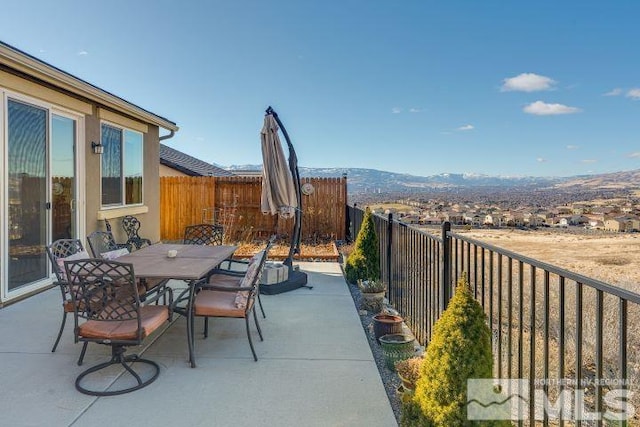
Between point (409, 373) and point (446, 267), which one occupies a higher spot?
point (446, 267)

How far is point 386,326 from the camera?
3818mm

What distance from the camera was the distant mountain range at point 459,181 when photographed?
3047 cm

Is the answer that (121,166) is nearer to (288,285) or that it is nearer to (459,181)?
(288,285)

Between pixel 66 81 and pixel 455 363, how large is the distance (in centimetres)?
578

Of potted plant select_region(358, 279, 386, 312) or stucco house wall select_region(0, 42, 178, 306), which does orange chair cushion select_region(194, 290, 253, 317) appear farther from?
stucco house wall select_region(0, 42, 178, 306)

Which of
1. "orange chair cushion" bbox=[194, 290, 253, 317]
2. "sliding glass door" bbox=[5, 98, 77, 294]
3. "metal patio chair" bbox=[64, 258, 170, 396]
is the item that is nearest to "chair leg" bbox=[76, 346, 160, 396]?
"metal patio chair" bbox=[64, 258, 170, 396]

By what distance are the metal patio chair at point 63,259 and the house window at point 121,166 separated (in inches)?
116

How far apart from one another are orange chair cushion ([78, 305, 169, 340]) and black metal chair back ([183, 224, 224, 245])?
9.73 ft

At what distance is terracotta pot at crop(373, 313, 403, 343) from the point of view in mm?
3811

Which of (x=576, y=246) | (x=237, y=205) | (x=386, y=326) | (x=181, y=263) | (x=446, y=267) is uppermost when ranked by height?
(x=237, y=205)

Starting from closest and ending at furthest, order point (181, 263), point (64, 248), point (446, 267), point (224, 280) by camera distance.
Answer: point (446, 267) → point (181, 263) → point (64, 248) → point (224, 280)

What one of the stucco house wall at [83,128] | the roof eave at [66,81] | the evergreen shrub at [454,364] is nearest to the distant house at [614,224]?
the stucco house wall at [83,128]

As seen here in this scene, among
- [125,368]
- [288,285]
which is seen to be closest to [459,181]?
[288,285]

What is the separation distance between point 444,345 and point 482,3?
10.2 m
